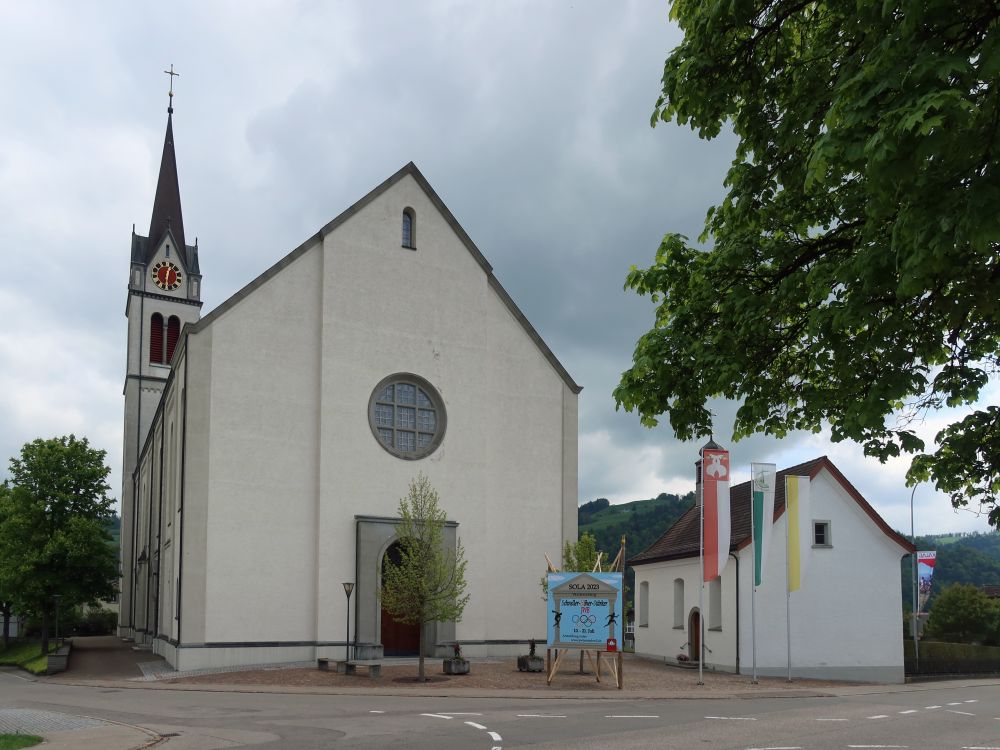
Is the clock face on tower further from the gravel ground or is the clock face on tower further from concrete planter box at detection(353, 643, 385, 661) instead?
the gravel ground

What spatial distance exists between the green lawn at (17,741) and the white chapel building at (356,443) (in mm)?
12728

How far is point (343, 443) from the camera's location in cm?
2897

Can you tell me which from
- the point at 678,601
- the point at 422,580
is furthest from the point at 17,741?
the point at 678,601

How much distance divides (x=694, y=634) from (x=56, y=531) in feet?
88.7

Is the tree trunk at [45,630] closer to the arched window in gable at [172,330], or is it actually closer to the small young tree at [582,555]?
the arched window in gable at [172,330]

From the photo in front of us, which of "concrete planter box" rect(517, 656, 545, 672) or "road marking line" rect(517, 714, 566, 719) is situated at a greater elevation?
"road marking line" rect(517, 714, 566, 719)

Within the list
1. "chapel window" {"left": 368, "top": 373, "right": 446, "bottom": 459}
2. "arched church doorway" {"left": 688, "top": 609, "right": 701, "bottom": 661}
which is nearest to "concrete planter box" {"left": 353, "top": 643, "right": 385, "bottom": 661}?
"chapel window" {"left": 368, "top": 373, "right": 446, "bottom": 459}

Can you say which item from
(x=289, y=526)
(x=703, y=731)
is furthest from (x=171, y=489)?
(x=703, y=731)

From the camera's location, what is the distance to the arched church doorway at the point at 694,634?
35812mm

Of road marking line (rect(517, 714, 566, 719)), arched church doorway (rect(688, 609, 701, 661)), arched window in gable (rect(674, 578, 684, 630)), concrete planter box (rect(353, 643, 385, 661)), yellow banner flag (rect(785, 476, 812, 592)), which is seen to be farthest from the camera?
arched window in gable (rect(674, 578, 684, 630))

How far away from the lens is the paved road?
530 inches

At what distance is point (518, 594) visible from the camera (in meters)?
31.0

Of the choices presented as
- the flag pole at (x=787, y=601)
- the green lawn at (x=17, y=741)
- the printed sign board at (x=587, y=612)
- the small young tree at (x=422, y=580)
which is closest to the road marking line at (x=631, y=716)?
the printed sign board at (x=587, y=612)

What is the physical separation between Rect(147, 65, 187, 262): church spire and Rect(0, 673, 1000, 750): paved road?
40.1m
